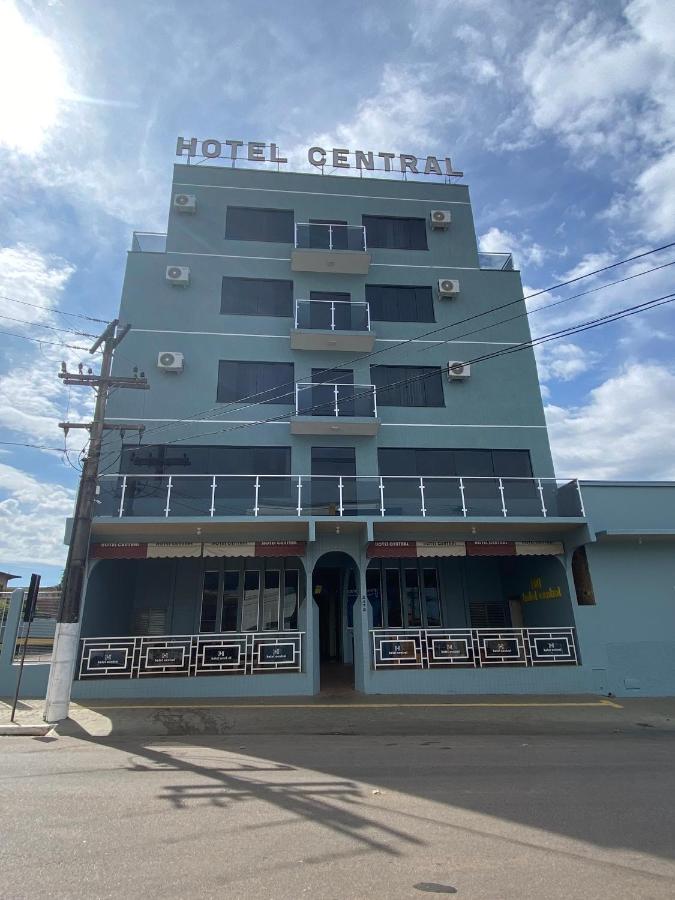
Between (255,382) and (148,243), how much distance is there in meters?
7.00

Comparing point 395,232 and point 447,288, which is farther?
point 395,232

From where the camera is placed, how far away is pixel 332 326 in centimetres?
1842

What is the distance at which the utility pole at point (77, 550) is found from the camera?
10570 mm

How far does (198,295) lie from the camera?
62.5 ft

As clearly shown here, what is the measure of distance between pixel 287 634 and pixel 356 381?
896cm

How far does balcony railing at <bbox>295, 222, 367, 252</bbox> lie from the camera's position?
64.7 ft

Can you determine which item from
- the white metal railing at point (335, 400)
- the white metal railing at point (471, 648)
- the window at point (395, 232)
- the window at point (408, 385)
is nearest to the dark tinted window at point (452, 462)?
the white metal railing at point (335, 400)

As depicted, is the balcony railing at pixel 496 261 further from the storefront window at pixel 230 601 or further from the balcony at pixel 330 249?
the storefront window at pixel 230 601

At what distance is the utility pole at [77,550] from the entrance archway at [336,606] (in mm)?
7752

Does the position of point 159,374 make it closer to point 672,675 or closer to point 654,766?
point 654,766

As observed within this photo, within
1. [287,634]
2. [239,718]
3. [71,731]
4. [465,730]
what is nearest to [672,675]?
[465,730]

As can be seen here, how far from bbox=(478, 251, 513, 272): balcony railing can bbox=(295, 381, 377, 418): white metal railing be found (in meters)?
8.03

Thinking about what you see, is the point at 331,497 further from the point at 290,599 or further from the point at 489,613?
the point at 489,613

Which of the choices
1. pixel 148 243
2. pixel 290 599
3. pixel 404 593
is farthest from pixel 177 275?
pixel 404 593
